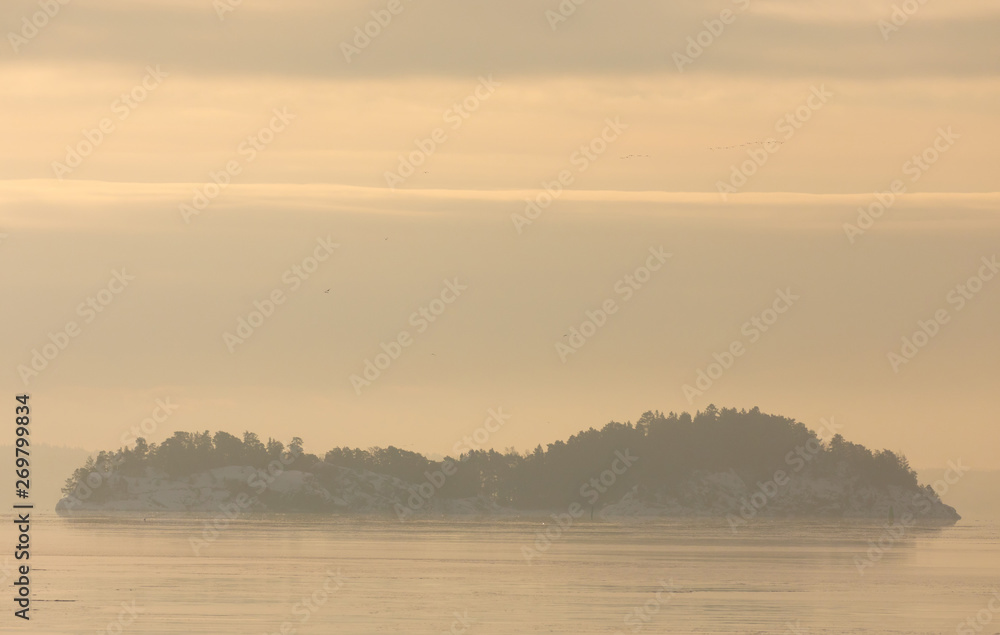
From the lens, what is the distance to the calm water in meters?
59.1

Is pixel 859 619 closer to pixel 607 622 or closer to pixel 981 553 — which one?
pixel 607 622

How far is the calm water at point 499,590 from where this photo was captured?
2328 inches

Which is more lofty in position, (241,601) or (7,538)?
(7,538)

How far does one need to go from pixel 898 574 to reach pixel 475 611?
35.8 m

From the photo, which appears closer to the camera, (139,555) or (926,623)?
(926,623)

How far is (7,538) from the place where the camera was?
13725cm

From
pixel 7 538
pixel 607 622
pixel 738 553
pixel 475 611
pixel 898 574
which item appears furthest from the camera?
pixel 7 538

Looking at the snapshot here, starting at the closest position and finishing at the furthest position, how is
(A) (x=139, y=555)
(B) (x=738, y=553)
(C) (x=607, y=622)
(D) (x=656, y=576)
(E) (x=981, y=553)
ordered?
(C) (x=607, y=622) < (D) (x=656, y=576) < (A) (x=139, y=555) < (B) (x=738, y=553) < (E) (x=981, y=553)

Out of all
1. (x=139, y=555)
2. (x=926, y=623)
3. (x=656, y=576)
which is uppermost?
(x=139, y=555)

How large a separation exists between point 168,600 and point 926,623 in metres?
29.6

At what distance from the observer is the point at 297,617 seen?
61.0 meters

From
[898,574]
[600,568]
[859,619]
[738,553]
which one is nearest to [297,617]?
[859,619]

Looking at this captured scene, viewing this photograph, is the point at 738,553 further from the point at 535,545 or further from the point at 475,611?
the point at 475,611

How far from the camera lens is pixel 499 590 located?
7400 centimetres
